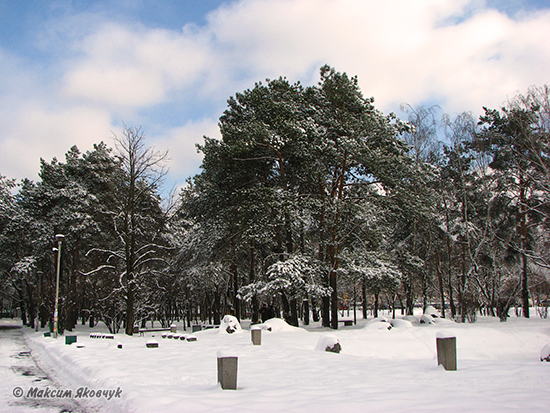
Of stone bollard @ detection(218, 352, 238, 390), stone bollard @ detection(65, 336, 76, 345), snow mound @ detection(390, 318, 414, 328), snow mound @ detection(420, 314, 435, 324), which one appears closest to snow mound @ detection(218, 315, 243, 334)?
stone bollard @ detection(65, 336, 76, 345)

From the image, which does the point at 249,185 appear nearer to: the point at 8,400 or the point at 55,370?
the point at 55,370

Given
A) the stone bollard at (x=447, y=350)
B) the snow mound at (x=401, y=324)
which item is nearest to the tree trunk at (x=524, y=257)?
the snow mound at (x=401, y=324)

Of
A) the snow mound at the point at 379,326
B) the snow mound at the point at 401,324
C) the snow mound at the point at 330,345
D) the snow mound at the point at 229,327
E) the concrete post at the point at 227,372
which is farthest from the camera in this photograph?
the snow mound at the point at 229,327

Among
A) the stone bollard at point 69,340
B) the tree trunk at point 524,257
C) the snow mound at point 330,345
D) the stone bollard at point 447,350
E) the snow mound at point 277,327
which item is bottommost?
the stone bollard at point 69,340

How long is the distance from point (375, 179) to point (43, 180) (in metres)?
26.8

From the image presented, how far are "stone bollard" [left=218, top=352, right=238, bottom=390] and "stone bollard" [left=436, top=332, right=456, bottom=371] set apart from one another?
452cm

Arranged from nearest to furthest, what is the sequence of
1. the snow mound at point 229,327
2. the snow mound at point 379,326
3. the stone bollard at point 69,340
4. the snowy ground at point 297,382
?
the snowy ground at point 297,382 < the stone bollard at point 69,340 < the snow mound at point 379,326 < the snow mound at point 229,327

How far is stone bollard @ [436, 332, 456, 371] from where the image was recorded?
28.0 feet

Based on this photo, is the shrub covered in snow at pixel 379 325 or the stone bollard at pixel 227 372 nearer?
the stone bollard at pixel 227 372

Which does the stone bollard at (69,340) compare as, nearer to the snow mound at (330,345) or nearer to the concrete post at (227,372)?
the snow mound at (330,345)

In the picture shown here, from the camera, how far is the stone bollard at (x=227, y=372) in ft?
22.3

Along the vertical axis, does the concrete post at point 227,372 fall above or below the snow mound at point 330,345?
above

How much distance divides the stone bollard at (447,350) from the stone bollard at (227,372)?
14.8ft

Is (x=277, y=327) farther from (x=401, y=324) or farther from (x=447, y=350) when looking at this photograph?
(x=447, y=350)
